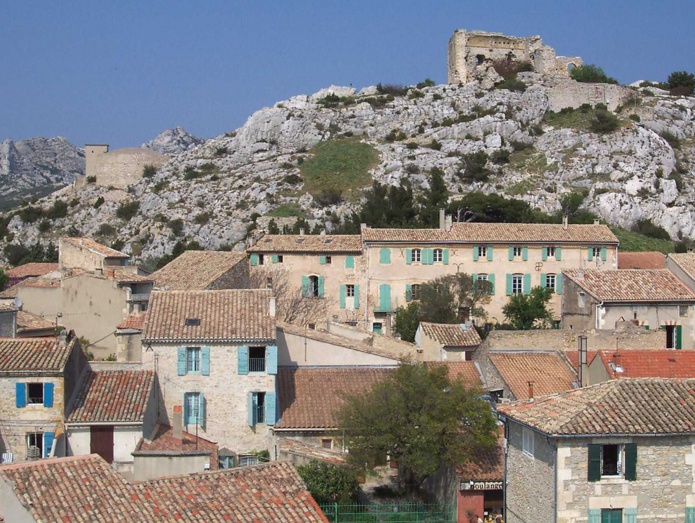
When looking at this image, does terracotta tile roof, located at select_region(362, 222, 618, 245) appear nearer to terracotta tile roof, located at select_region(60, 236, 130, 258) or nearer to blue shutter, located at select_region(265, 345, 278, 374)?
terracotta tile roof, located at select_region(60, 236, 130, 258)

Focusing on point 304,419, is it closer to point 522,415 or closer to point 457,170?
point 522,415

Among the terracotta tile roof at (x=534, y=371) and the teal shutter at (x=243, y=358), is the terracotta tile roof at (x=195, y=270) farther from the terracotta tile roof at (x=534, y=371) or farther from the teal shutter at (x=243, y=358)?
the terracotta tile roof at (x=534, y=371)

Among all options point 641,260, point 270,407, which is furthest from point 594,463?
point 641,260

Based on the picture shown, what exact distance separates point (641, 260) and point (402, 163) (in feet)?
108

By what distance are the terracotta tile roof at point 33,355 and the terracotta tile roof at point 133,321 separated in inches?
291

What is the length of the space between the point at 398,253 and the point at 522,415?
33.5 m

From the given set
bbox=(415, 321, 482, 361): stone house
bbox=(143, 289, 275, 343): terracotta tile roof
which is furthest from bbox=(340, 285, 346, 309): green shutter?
bbox=(143, 289, 275, 343): terracotta tile roof

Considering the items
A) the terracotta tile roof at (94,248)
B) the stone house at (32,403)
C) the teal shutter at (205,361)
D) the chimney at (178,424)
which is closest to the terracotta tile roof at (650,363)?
the teal shutter at (205,361)

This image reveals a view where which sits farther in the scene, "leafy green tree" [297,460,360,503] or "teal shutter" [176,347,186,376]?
"teal shutter" [176,347,186,376]

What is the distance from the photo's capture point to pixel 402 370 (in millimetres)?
29344

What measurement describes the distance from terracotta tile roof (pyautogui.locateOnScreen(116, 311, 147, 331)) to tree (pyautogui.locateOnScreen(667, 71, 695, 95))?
83287mm

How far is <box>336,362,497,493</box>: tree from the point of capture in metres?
27.5

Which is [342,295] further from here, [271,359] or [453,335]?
[271,359]

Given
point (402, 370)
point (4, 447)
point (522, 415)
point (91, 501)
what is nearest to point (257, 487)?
point (91, 501)
